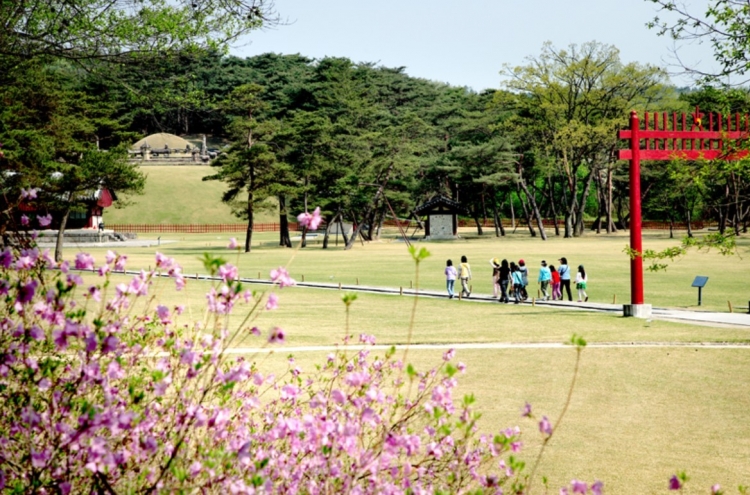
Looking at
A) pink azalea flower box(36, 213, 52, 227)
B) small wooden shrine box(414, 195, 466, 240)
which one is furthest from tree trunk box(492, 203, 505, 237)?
pink azalea flower box(36, 213, 52, 227)

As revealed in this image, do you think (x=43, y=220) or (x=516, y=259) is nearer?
(x=43, y=220)

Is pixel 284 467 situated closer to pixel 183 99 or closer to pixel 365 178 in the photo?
pixel 183 99

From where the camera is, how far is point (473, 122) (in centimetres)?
7381

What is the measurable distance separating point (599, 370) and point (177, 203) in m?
82.8

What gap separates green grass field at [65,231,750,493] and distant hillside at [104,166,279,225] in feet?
196

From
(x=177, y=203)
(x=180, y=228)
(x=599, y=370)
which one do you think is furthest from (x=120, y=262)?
(x=177, y=203)

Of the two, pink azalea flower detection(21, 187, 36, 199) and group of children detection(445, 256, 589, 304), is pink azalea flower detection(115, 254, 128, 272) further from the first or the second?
group of children detection(445, 256, 589, 304)

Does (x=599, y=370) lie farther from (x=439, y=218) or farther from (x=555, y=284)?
(x=439, y=218)

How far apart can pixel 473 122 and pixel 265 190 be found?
26667mm

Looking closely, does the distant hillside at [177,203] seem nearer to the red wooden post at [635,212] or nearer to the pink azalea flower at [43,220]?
the red wooden post at [635,212]

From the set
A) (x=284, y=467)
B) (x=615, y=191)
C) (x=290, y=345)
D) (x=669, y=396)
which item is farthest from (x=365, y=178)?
(x=284, y=467)

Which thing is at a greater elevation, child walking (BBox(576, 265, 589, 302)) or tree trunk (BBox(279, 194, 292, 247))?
tree trunk (BBox(279, 194, 292, 247))

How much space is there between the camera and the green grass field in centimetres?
907

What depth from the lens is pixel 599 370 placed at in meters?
14.5
